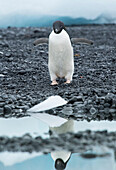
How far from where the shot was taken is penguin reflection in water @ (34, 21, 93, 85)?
5855 millimetres

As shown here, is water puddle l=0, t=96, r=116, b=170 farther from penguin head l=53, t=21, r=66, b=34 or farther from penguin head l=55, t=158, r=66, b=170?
penguin head l=53, t=21, r=66, b=34

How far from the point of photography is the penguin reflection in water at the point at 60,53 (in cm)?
586

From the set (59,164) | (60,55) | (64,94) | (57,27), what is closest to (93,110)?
(64,94)

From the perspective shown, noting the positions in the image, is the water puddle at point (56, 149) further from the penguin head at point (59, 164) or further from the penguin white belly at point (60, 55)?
the penguin white belly at point (60, 55)

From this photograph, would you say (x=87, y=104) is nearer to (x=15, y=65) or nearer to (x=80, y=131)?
(x=80, y=131)

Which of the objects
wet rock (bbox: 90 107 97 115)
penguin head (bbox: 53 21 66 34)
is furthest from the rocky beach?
penguin head (bbox: 53 21 66 34)

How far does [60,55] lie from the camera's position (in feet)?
19.5

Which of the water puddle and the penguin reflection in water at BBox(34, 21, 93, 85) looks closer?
the water puddle

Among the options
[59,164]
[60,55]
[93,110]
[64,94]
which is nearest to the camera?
[59,164]

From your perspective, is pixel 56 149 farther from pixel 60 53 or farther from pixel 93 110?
pixel 60 53

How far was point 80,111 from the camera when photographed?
511 centimetres

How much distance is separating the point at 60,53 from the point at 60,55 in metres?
0.03

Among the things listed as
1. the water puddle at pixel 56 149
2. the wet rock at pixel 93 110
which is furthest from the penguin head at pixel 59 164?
the wet rock at pixel 93 110

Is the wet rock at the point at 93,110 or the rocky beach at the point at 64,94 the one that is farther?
the wet rock at the point at 93,110
